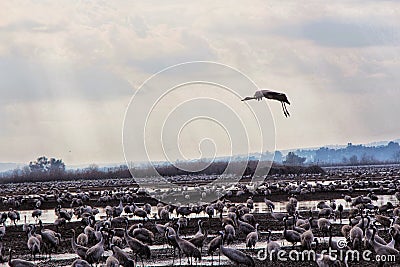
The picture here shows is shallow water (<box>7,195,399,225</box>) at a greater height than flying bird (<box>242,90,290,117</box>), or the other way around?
flying bird (<box>242,90,290,117</box>)

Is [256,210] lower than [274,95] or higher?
lower

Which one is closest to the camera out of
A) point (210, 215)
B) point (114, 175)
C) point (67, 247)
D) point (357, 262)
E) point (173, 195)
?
point (357, 262)

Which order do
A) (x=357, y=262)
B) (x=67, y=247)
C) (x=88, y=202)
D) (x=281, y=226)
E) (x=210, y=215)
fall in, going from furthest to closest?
(x=88, y=202)
(x=210, y=215)
(x=281, y=226)
(x=67, y=247)
(x=357, y=262)

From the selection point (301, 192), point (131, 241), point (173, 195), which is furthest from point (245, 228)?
point (301, 192)

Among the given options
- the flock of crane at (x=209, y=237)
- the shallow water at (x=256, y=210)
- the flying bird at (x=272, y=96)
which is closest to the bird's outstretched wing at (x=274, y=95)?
the flying bird at (x=272, y=96)

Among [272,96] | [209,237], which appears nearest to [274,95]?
[272,96]

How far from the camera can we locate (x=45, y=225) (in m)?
34.5

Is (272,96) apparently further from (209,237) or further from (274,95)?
(209,237)

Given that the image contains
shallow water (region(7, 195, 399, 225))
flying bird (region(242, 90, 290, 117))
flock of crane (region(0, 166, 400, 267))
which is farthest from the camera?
shallow water (region(7, 195, 399, 225))

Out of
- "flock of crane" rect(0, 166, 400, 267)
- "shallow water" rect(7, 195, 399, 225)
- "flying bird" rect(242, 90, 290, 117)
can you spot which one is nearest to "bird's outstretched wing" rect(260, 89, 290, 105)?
"flying bird" rect(242, 90, 290, 117)

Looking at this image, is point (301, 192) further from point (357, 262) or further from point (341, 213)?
point (357, 262)

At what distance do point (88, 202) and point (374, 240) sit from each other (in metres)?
33.9

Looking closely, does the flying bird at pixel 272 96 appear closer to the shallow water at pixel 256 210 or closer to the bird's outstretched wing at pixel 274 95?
the bird's outstretched wing at pixel 274 95

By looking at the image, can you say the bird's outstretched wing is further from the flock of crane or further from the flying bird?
the flock of crane
